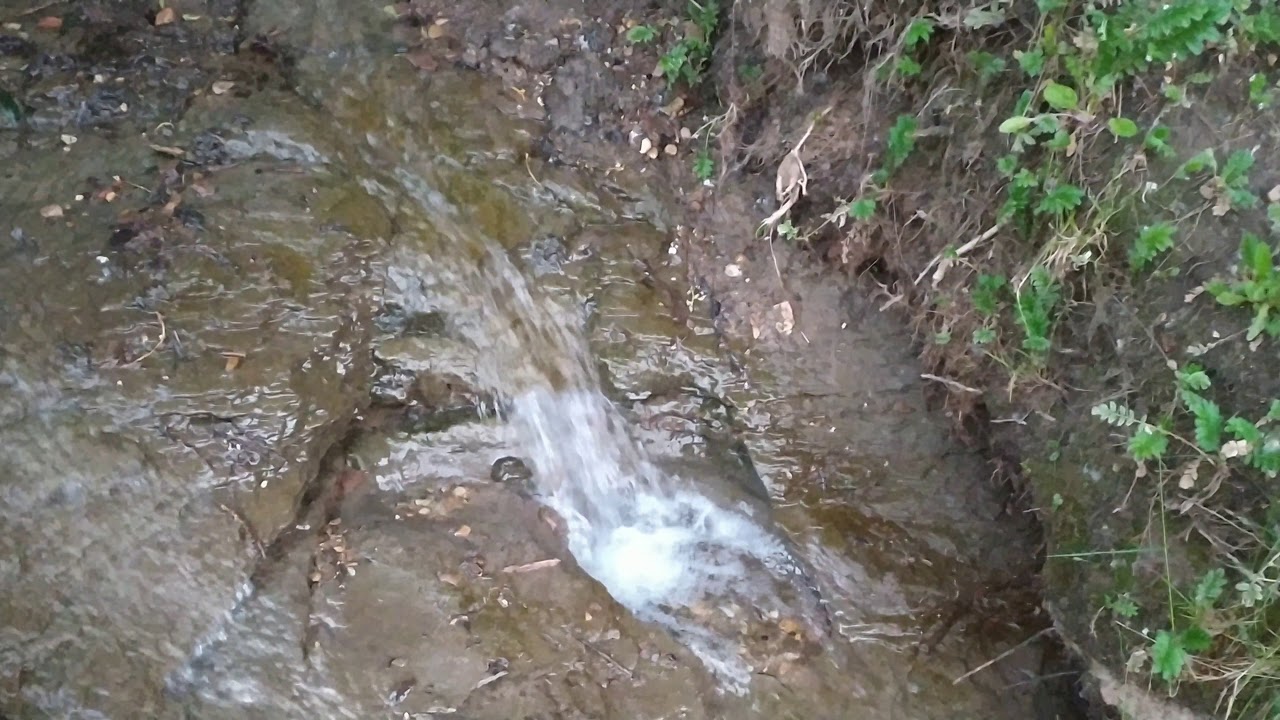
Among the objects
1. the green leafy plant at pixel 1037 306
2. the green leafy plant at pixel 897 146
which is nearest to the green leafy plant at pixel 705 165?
the green leafy plant at pixel 897 146

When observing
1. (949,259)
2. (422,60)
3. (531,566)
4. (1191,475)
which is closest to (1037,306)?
(949,259)

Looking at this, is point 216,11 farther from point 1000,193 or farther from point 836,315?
point 1000,193

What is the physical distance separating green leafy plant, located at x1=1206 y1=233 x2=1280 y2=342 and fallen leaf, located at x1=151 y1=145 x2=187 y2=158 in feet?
10.8

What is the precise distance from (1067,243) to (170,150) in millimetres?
3021

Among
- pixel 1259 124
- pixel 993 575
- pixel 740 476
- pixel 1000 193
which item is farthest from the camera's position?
pixel 740 476

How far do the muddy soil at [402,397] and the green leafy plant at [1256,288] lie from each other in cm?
104

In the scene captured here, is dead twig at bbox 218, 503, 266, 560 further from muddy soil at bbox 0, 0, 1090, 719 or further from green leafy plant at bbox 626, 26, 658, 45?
green leafy plant at bbox 626, 26, 658, 45

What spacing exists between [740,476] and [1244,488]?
148cm

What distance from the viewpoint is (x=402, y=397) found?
3.05 m

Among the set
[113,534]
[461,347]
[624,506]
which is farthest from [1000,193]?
[113,534]

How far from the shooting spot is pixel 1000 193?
2461mm

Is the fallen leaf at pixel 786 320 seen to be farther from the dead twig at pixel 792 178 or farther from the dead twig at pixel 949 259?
the dead twig at pixel 949 259

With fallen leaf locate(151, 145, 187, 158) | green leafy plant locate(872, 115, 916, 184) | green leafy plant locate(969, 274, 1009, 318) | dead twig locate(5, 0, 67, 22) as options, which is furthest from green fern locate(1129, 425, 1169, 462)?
dead twig locate(5, 0, 67, 22)

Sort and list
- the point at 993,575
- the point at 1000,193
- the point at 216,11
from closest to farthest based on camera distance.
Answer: the point at 1000,193, the point at 993,575, the point at 216,11
